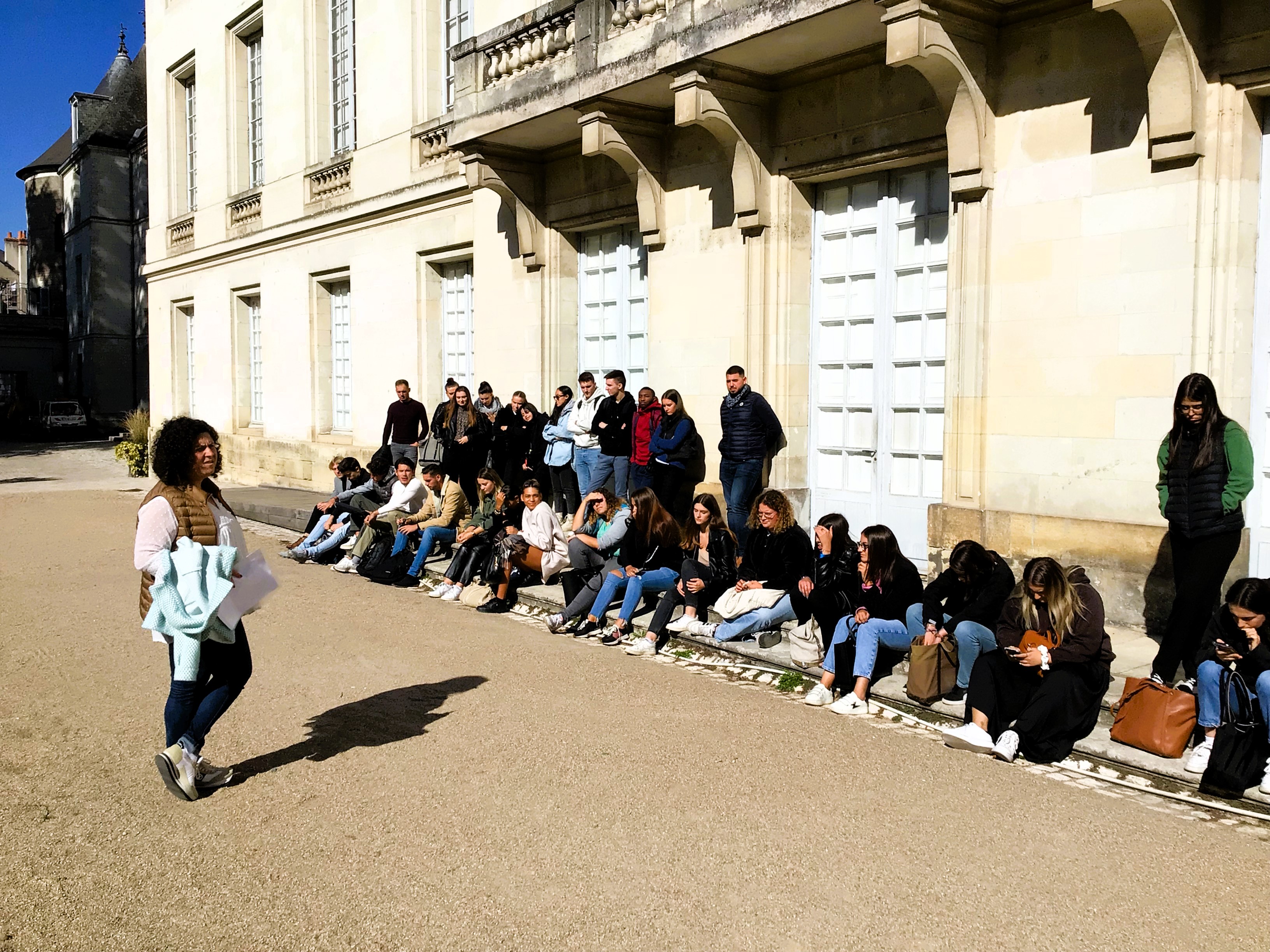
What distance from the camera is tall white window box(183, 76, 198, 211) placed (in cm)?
2202

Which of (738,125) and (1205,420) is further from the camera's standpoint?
(738,125)

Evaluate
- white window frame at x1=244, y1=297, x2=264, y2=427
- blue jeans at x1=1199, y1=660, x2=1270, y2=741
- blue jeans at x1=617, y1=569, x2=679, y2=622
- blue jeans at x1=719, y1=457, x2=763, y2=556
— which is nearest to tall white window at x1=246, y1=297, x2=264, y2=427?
white window frame at x1=244, y1=297, x2=264, y2=427

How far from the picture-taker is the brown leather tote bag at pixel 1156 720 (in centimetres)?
494

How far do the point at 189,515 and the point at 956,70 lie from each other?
18.4 feet

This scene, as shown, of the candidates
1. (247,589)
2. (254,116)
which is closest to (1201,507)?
(247,589)

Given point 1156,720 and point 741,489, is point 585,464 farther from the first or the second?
point 1156,720

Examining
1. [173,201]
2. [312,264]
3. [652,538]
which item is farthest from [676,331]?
[173,201]

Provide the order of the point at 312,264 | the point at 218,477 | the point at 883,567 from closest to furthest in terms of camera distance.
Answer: the point at 883,567
the point at 312,264
the point at 218,477

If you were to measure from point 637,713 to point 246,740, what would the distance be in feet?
6.29

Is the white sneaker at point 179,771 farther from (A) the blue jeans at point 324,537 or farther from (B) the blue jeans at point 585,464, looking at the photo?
(A) the blue jeans at point 324,537

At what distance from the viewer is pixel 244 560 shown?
4.81m

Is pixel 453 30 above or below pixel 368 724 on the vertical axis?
above

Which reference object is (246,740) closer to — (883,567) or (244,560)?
(244,560)

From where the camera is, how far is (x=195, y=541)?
181 inches
